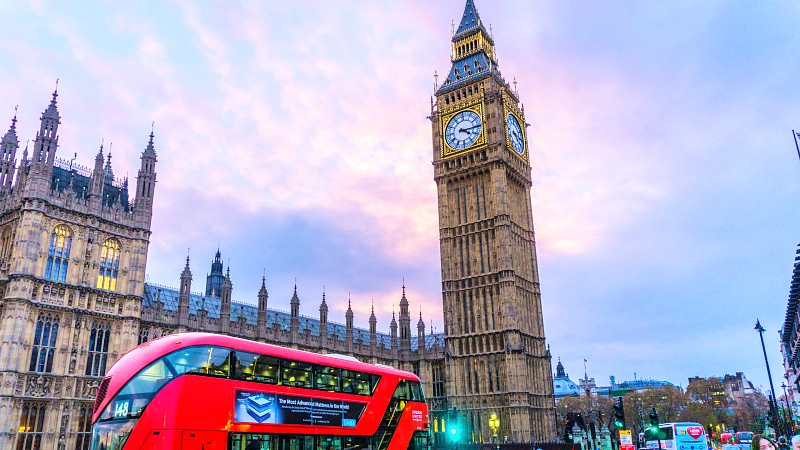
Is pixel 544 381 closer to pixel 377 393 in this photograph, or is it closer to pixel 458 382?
pixel 458 382

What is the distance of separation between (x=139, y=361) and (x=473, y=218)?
2448 inches

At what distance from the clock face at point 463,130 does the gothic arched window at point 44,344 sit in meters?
54.5

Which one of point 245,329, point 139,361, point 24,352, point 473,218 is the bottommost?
point 139,361

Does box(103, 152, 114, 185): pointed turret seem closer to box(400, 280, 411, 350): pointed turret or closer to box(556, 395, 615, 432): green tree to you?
box(400, 280, 411, 350): pointed turret

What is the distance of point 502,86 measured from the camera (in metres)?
84.3

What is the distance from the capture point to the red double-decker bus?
63.5 ft

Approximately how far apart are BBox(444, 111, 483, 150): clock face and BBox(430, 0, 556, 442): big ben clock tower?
0.15m

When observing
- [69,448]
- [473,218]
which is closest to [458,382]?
[473,218]

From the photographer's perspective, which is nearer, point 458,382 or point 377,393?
point 377,393

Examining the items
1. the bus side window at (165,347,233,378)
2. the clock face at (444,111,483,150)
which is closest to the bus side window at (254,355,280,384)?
the bus side window at (165,347,233,378)

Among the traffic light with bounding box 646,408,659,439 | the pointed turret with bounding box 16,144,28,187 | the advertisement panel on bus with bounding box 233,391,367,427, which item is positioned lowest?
the traffic light with bounding box 646,408,659,439

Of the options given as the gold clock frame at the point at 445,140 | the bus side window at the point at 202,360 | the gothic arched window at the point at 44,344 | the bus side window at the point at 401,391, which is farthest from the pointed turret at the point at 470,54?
the bus side window at the point at 202,360

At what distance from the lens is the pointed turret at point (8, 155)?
166 feet

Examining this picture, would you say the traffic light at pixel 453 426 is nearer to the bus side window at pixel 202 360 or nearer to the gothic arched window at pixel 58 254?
the bus side window at pixel 202 360
